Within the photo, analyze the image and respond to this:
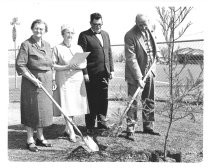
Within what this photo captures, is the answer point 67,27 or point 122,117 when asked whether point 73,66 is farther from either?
point 122,117

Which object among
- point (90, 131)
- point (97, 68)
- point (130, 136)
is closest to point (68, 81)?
point (97, 68)

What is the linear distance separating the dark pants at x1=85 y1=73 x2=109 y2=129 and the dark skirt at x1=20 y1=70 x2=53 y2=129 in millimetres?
823


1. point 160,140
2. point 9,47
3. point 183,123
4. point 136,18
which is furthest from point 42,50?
point 183,123

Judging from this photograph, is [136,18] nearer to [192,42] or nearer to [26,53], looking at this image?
[192,42]

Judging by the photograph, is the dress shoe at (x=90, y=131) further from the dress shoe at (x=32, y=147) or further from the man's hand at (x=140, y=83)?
the man's hand at (x=140, y=83)

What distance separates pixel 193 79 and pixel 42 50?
6.88ft

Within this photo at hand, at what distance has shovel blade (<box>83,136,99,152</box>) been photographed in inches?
225

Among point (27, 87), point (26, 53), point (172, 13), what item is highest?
point (172, 13)

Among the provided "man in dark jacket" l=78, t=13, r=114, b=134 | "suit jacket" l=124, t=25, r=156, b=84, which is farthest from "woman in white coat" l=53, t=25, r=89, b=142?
"suit jacket" l=124, t=25, r=156, b=84

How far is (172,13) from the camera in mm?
5273

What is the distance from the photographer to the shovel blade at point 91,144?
18.8 feet

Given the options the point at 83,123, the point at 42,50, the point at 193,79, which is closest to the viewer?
the point at 193,79

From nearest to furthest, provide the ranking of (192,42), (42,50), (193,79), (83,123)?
(193,79) < (42,50) < (192,42) < (83,123)

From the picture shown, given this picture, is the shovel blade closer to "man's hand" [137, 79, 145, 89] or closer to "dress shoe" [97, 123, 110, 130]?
"dress shoe" [97, 123, 110, 130]
